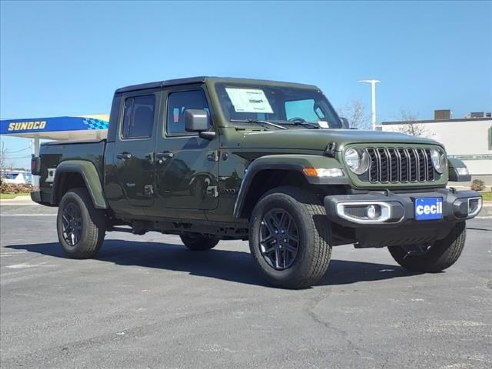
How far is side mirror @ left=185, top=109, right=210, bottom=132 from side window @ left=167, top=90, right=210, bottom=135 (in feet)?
1.30

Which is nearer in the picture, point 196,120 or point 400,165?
point 400,165

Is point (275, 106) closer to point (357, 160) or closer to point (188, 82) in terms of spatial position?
point (188, 82)

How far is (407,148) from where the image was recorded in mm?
5875

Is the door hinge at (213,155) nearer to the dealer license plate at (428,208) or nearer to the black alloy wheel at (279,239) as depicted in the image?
the black alloy wheel at (279,239)

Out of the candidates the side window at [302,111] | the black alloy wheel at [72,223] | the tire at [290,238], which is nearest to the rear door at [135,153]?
the black alloy wheel at [72,223]

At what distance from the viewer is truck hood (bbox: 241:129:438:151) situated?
5594mm

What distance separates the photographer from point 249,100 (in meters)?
6.87

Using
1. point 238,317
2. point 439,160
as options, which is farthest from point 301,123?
point 238,317

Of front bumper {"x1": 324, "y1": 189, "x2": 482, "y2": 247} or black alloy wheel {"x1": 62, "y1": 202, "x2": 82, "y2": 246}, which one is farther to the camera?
black alloy wheel {"x1": 62, "y1": 202, "x2": 82, "y2": 246}

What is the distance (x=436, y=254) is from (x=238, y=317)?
2688 mm

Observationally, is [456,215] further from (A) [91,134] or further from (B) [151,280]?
(A) [91,134]

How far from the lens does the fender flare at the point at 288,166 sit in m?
5.38

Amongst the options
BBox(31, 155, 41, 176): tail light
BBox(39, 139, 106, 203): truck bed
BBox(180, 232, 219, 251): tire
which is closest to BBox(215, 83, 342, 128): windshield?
BBox(39, 139, 106, 203): truck bed

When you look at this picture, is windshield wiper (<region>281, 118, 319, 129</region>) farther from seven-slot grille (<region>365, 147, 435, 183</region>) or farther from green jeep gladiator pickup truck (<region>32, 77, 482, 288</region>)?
seven-slot grille (<region>365, 147, 435, 183</region>)
